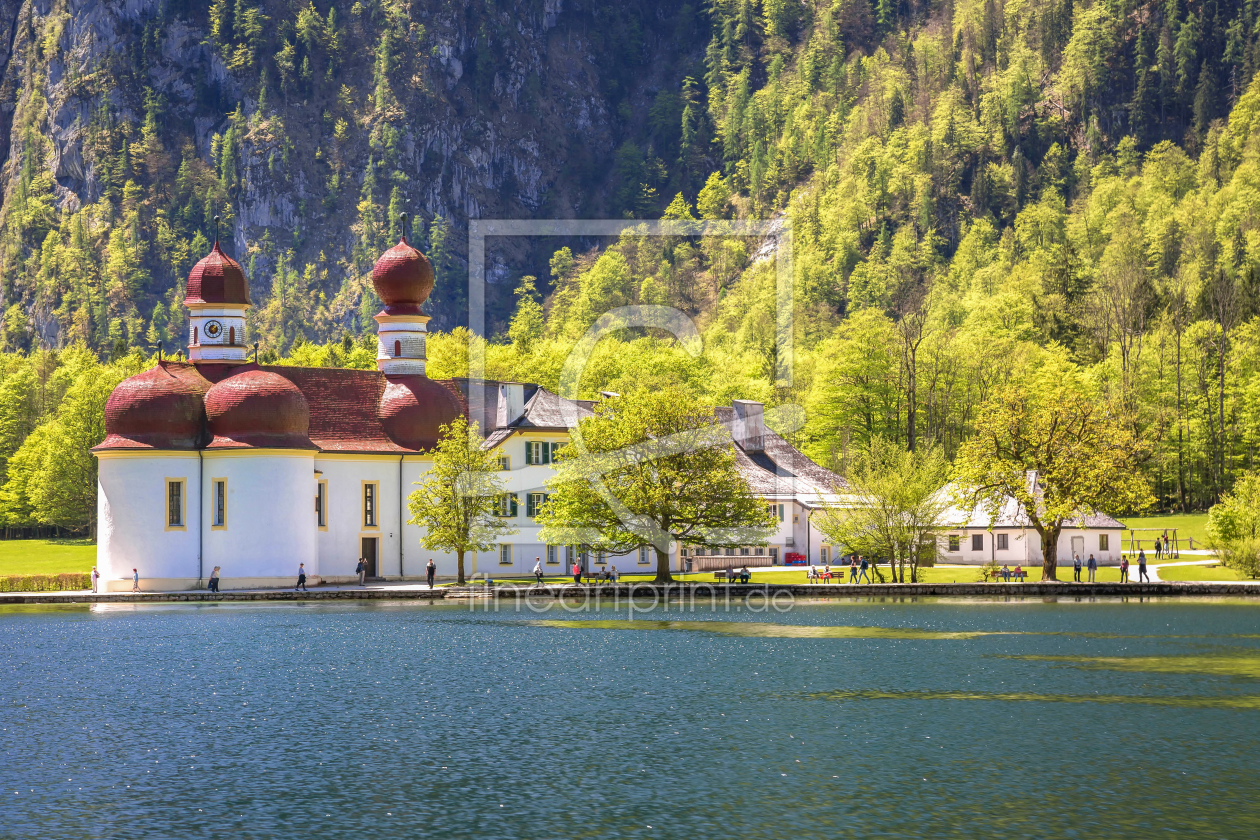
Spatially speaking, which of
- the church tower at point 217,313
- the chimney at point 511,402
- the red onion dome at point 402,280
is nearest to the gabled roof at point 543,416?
the chimney at point 511,402

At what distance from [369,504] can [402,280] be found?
516 inches

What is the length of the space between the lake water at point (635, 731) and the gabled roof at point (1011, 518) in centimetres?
2280

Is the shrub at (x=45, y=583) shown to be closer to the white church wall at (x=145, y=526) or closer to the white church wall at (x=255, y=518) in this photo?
the white church wall at (x=145, y=526)

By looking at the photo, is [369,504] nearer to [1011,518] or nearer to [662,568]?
[662,568]

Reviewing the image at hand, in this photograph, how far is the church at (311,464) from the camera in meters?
71.2

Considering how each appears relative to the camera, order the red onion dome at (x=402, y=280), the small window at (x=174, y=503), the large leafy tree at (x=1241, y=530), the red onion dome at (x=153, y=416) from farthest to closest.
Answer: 1. the red onion dome at (x=402, y=280)
2. the small window at (x=174, y=503)
3. the red onion dome at (x=153, y=416)
4. the large leafy tree at (x=1241, y=530)

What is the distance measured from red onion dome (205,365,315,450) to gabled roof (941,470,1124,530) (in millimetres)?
31639

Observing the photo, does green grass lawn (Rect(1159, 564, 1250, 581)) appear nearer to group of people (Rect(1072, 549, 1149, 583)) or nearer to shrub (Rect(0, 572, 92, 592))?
group of people (Rect(1072, 549, 1149, 583))

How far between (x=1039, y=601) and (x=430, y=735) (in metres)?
38.4

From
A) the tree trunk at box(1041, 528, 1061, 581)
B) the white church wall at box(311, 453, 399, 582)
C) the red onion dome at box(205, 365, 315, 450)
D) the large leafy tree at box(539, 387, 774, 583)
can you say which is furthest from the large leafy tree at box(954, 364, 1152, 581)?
the red onion dome at box(205, 365, 315, 450)

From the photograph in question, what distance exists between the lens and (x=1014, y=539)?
80.4 m

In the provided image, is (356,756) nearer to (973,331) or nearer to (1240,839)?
(1240,839)

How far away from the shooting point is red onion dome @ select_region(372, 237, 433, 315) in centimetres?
8238

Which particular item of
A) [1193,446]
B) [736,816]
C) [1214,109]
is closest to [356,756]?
[736,816]
